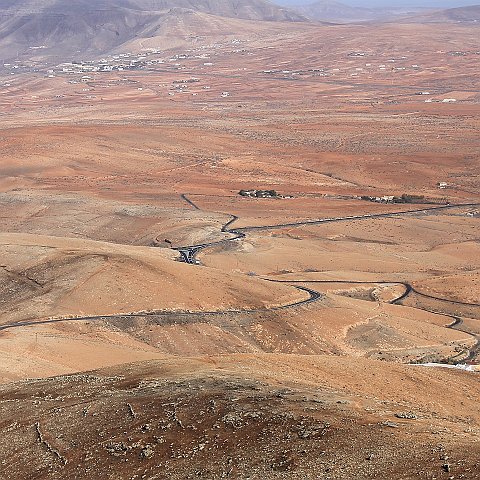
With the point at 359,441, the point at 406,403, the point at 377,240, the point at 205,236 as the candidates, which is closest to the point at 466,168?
the point at 377,240

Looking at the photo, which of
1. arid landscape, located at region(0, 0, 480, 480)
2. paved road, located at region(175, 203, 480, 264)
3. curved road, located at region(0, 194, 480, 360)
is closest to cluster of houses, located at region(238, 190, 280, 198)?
arid landscape, located at region(0, 0, 480, 480)

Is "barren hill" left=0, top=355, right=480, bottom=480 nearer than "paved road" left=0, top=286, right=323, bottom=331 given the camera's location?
Yes

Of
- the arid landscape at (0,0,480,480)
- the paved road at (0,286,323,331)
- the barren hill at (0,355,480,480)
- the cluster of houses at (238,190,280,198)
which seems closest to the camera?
the barren hill at (0,355,480,480)

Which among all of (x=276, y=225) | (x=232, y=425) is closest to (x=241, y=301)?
(x=232, y=425)

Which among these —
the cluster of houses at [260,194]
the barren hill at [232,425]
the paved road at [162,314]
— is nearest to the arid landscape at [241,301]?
the barren hill at [232,425]

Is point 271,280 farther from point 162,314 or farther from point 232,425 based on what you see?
point 232,425

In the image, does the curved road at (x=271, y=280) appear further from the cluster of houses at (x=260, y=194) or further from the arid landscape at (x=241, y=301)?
the cluster of houses at (x=260, y=194)

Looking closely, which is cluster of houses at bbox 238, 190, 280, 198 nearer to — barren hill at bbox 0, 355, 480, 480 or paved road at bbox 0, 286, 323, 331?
paved road at bbox 0, 286, 323, 331

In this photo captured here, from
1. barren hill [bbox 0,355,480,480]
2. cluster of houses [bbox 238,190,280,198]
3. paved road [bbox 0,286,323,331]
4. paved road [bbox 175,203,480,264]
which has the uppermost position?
barren hill [bbox 0,355,480,480]
